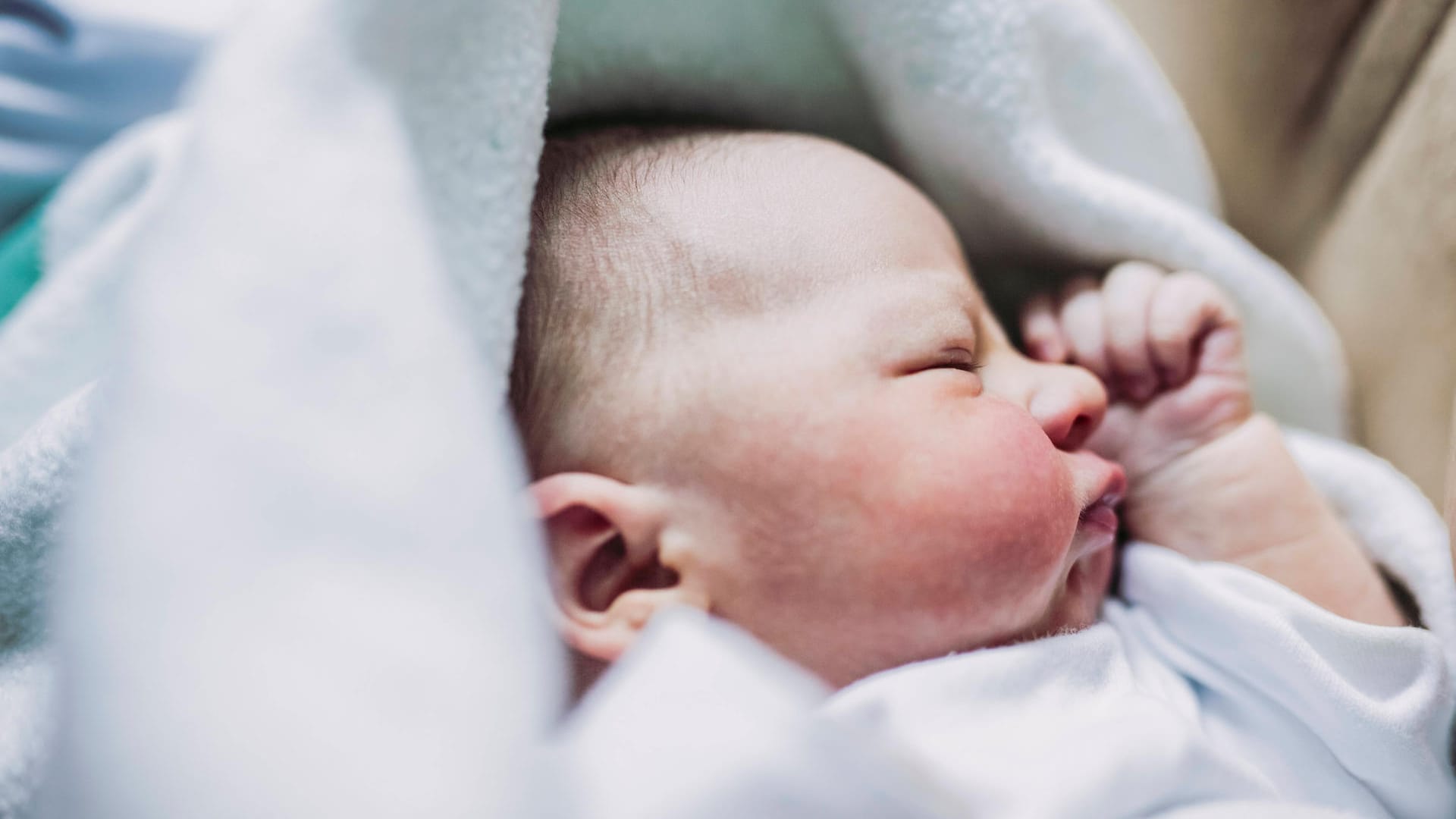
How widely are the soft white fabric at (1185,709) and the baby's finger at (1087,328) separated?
0.15 meters

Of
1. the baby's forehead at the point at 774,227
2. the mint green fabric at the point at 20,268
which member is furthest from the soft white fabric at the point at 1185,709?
the mint green fabric at the point at 20,268

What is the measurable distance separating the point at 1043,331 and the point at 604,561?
43 centimetres

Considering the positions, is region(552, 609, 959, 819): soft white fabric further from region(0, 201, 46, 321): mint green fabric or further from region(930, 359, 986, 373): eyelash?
region(0, 201, 46, 321): mint green fabric

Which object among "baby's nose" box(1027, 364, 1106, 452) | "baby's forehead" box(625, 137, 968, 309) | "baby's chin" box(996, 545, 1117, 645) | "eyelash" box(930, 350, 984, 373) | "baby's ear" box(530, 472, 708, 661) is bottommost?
"baby's chin" box(996, 545, 1117, 645)

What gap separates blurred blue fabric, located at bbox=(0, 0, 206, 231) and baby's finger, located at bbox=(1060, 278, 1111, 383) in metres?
0.87

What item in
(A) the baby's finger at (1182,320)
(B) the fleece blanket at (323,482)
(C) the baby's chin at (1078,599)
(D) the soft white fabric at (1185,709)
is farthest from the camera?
(A) the baby's finger at (1182,320)

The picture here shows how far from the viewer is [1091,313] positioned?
30.7 inches

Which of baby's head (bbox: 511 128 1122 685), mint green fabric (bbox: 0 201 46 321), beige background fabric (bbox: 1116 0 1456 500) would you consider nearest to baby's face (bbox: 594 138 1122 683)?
baby's head (bbox: 511 128 1122 685)

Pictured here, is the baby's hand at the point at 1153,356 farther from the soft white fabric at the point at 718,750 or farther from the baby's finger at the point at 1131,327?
the soft white fabric at the point at 718,750

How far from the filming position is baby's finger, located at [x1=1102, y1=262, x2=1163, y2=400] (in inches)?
29.7

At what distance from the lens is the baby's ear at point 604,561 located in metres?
0.54

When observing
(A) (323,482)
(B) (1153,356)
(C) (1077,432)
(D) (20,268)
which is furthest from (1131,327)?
(D) (20,268)

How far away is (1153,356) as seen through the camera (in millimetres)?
757

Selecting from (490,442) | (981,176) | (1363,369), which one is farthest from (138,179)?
(1363,369)
